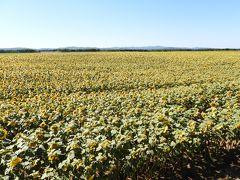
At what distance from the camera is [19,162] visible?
4.93 metres

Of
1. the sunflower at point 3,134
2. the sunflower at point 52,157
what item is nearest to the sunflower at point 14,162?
the sunflower at point 52,157

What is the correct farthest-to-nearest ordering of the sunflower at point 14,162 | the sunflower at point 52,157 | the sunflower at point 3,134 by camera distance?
the sunflower at point 3,134
the sunflower at point 52,157
the sunflower at point 14,162

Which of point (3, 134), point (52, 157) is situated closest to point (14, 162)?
point (52, 157)

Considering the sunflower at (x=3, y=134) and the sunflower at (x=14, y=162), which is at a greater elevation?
the sunflower at (x=14, y=162)

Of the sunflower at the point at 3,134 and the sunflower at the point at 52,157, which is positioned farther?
the sunflower at the point at 3,134

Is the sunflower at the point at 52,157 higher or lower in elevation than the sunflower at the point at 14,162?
lower

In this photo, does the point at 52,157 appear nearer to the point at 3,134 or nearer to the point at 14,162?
the point at 14,162

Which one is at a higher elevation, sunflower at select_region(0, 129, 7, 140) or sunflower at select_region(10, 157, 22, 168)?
sunflower at select_region(10, 157, 22, 168)

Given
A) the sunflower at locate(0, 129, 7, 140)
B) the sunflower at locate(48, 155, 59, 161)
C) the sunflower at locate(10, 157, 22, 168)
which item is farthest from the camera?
the sunflower at locate(0, 129, 7, 140)

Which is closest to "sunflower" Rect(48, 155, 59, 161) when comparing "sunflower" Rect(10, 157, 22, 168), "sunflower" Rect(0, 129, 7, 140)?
"sunflower" Rect(10, 157, 22, 168)

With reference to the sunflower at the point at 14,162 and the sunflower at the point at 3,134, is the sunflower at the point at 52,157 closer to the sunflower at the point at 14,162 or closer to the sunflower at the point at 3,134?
the sunflower at the point at 14,162

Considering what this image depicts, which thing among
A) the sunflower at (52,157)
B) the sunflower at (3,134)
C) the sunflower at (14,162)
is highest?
the sunflower at (14,162)

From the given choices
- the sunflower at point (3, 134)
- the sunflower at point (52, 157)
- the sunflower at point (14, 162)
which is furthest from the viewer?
the sunflower at point (3, 134)

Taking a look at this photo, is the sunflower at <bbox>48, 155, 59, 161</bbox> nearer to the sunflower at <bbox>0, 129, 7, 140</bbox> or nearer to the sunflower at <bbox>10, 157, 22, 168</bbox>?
the sunflower at <bbox>10, 157, 22, 168</bbox>
